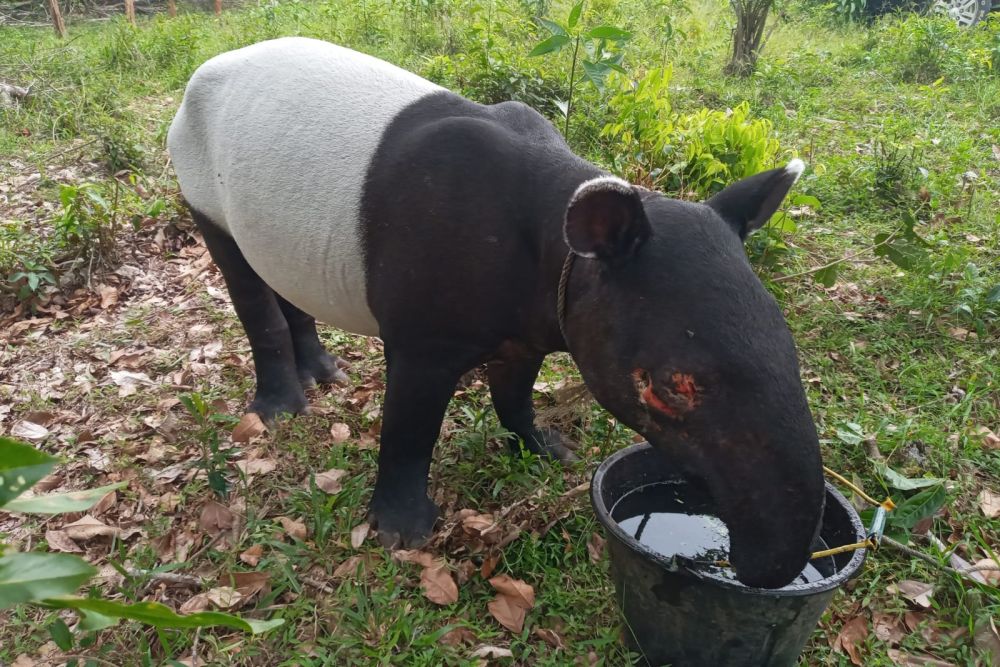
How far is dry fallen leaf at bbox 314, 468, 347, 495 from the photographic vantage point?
10.8 ft

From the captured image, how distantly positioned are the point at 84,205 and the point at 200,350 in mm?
1650

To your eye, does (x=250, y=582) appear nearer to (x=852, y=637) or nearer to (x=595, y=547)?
(x=595, y=547)

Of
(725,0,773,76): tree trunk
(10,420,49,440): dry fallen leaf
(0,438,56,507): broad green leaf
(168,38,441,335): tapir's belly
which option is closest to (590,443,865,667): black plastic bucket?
(168,38,441,335): tapir's belly

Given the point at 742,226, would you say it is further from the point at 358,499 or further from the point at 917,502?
the point at 358,499

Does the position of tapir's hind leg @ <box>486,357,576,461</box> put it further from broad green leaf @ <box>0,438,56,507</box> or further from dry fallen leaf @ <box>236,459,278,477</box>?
broad green leaf @ <box>0,438,56,507</box>

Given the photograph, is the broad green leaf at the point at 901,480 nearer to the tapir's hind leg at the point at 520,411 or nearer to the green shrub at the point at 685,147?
the tapir's hind leg at the point at 520,411

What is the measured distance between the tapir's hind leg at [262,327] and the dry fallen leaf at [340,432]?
0.77 feet

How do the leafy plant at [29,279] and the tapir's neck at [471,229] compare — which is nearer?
the tapir's neck at [471,229]

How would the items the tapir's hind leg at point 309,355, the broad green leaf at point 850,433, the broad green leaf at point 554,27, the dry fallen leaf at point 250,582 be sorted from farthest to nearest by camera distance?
1. the tapir's hind leg at point 309,355
2. the broad green leaf at point 554,27
3. the broad green leaf at point 850,433
4. the dry fallen leaf at point 250,582

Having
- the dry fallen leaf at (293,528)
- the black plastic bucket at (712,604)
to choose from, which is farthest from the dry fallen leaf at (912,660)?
the dry fallen leaf at (293,528)

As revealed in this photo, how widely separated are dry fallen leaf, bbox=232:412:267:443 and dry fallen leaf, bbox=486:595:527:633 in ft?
5.07

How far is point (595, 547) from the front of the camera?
2.97 m

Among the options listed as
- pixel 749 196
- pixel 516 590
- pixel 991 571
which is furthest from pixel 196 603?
pixel 991 571

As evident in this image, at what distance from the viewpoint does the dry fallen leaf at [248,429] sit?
3609 mm
